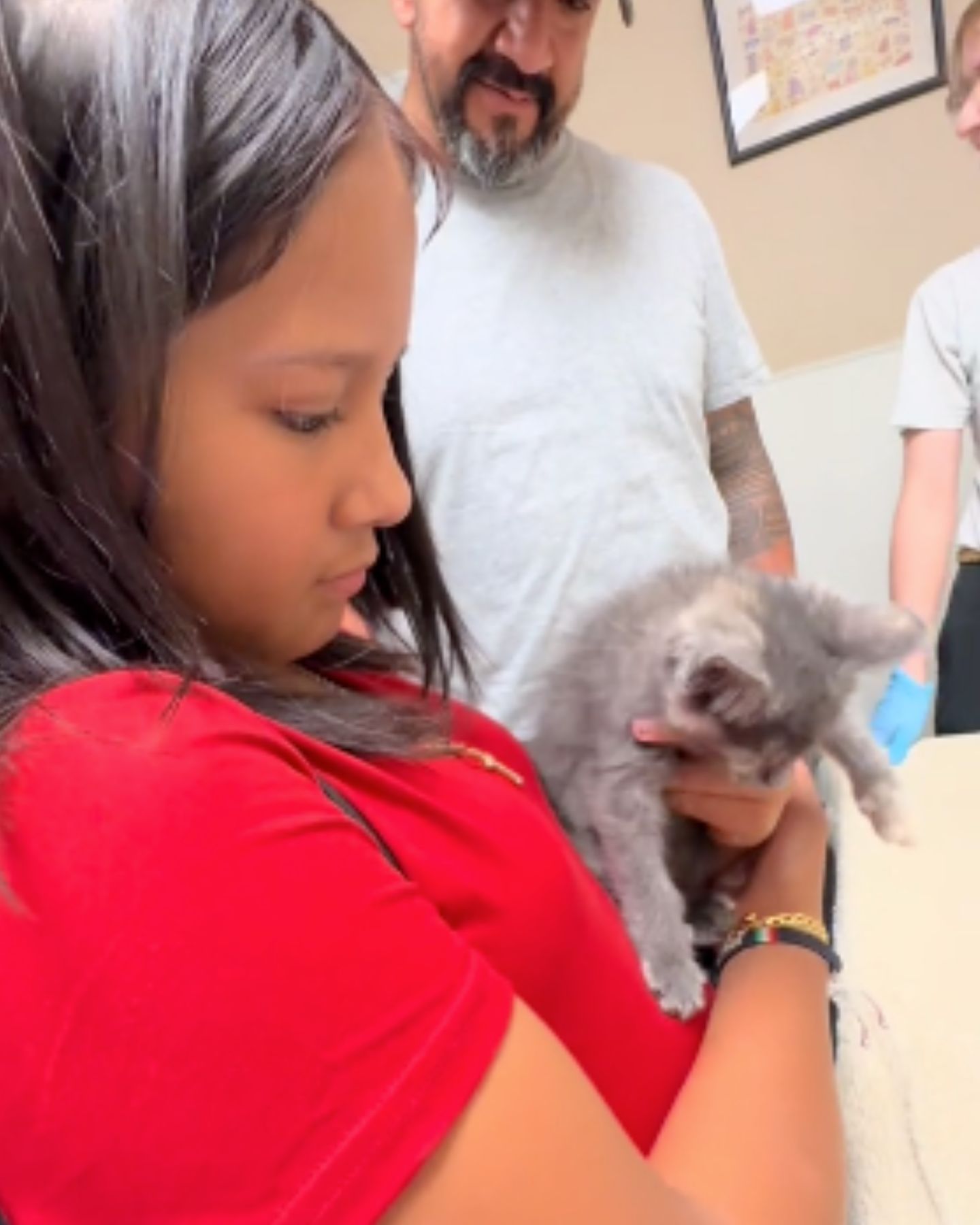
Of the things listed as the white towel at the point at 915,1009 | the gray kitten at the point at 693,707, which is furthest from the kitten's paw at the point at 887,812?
the white towel at the point at 915,1009

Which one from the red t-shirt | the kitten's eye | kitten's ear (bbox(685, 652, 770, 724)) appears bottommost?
kitten's ear (bbox(685, 652, 770, 724))

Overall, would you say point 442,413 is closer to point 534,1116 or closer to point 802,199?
point 534,1116

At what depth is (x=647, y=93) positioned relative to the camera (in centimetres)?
266

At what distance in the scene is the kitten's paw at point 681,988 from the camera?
757 mm

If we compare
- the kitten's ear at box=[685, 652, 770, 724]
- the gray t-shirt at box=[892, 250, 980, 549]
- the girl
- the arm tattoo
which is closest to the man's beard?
the arm tattoo

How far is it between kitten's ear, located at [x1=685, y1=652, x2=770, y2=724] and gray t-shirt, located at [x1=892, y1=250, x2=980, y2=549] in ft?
4.66

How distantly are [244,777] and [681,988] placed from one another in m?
0.51

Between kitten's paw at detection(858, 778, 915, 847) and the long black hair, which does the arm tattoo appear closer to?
kitten's paw at detection(858, 778, 915, 847)

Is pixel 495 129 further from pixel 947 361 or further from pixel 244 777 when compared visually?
pixel 947 361

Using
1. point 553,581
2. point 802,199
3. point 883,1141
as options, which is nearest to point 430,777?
point 883,1141

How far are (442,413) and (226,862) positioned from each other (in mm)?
878

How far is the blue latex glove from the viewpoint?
1829mm

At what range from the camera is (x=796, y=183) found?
259 centimetres

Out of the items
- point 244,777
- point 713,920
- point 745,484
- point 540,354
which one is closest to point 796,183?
point 745,484
